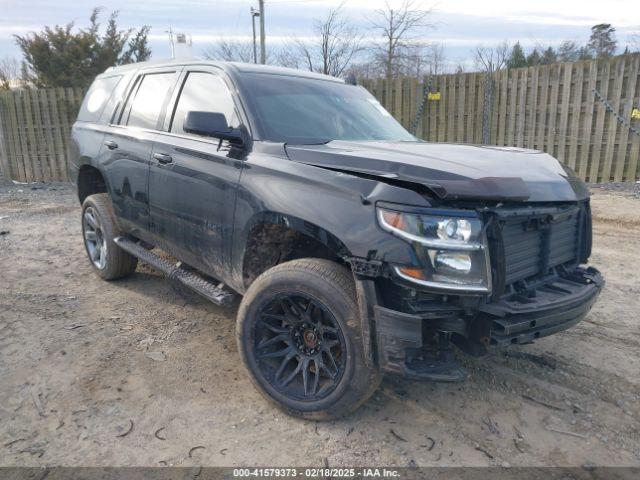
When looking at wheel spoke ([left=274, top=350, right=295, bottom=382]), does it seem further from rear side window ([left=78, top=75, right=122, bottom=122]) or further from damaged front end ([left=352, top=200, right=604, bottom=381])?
rear side window ([left=78, top=75, right=122, bottom=122])

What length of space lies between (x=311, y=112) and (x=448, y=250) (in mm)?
1782

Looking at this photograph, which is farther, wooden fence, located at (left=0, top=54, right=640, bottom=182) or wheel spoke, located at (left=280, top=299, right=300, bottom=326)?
wooden fence, located at (left=0, top=54, right=640, bottom=182)

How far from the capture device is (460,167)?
263 centimetres

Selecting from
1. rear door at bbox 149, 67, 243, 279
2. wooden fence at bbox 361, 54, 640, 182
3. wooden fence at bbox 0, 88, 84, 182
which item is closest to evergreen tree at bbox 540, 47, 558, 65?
wooden fence at bbox 361, 54, 640, 182

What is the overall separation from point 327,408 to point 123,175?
2.93 m

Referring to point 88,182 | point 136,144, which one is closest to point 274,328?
point 136,144

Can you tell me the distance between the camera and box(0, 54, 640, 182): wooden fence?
394 inches

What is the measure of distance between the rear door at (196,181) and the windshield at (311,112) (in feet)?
0.70

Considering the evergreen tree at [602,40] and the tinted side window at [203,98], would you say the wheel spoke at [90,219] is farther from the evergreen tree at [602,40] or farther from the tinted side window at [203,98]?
the evergreen tree at [602,40]

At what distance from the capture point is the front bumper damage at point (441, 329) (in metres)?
2.41

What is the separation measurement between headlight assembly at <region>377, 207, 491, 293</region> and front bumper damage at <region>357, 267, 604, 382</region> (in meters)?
0.16

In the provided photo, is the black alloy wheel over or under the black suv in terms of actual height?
under

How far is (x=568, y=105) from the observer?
10.4m

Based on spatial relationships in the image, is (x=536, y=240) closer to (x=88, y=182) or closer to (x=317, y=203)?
(x=317, y=203)
